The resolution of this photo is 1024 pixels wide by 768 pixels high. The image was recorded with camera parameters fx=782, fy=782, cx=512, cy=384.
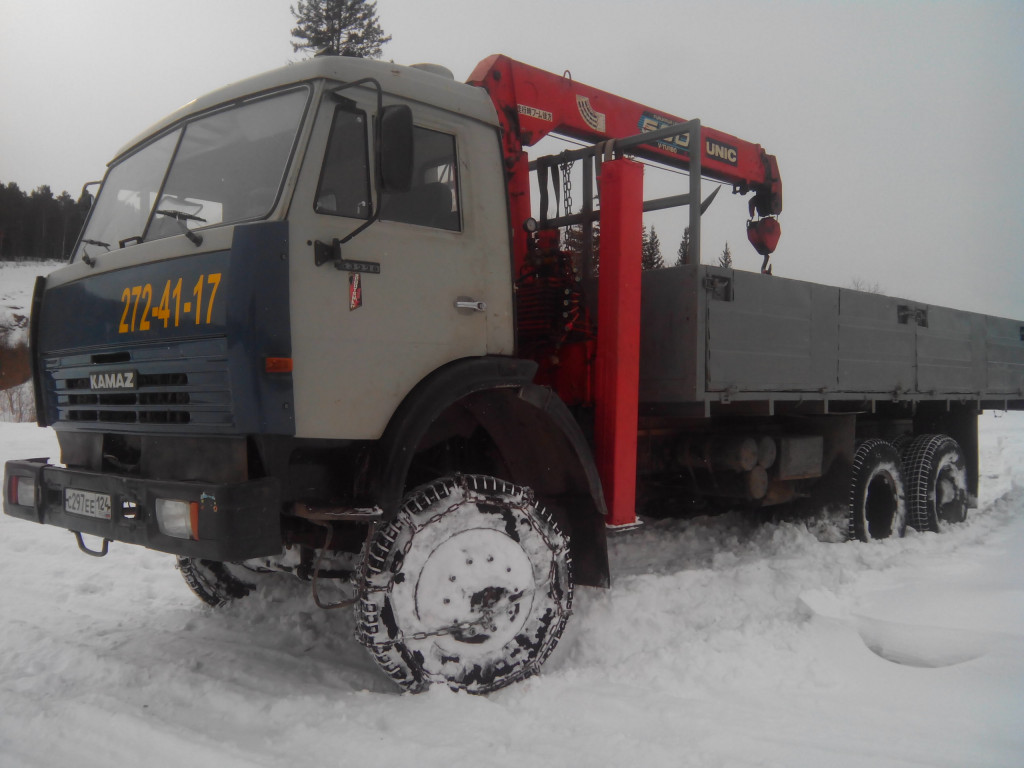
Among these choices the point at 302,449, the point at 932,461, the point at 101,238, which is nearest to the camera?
the point at 302,449

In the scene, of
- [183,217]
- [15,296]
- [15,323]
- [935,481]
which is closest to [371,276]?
[183,217]

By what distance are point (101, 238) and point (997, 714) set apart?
183 inches

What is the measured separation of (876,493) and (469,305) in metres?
4.75

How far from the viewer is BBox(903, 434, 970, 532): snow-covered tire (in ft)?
22.7

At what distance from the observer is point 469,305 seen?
3693mm

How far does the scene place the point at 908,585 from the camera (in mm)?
5016

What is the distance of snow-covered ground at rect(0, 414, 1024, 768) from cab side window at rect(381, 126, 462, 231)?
213cm

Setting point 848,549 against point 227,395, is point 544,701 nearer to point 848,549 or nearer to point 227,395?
point 227,395

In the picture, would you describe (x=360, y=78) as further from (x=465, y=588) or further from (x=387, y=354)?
(x=465, y=588)

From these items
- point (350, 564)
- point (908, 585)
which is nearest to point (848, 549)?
point (908, 585)

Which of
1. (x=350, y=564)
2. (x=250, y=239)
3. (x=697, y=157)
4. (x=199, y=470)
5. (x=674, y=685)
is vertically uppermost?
(x=697, y=157)

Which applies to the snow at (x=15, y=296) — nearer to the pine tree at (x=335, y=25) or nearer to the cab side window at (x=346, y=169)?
the pine tree at (x=335, y=25)

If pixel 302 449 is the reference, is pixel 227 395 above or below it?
above

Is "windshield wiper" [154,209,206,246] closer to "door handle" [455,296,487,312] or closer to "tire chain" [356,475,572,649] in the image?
"door handle" [455,296,487,312]
